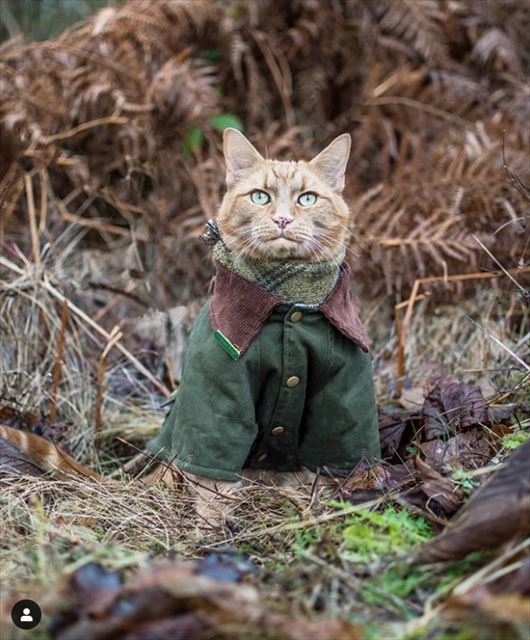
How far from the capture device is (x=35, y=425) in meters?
2.74

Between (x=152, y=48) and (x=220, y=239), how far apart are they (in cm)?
222

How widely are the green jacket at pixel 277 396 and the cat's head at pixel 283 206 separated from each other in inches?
6.2

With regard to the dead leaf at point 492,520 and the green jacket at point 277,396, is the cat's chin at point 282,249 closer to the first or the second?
the green jacket at point 277,396

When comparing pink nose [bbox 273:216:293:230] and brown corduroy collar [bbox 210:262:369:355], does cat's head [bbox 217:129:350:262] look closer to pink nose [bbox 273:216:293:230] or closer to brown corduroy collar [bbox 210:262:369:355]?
pink nose [bbox 273:216:293:230]

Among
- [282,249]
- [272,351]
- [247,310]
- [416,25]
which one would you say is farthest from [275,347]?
[416,25]

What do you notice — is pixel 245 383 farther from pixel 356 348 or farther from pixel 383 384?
pixel 383 384

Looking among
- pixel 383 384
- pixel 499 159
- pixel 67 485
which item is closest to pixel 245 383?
pixel 67 485

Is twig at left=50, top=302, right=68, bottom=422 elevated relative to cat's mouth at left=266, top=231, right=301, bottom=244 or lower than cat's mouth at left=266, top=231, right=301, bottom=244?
lower

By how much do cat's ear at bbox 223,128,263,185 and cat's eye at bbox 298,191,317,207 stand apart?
23cm

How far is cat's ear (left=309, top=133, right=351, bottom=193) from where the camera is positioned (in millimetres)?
2408

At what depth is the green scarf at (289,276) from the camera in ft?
7.33

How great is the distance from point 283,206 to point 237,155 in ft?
1.06

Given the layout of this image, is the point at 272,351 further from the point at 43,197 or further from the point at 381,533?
the point at 43,197

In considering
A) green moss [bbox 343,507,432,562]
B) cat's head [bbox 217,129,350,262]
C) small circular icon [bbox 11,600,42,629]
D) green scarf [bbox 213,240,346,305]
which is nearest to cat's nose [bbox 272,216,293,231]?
cat's head [bbox 217,129,350,262]
